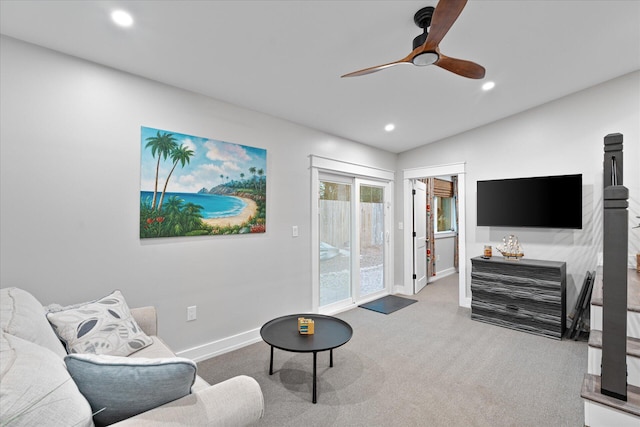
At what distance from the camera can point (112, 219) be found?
2322 millimetres

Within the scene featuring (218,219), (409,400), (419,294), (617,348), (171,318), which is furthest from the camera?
(419,294)

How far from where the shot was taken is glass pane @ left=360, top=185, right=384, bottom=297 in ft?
15.5

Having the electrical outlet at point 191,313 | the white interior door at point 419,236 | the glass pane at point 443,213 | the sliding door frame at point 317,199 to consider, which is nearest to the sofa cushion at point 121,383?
the electrical outlet at point 191,313

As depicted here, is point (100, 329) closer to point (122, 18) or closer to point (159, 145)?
point (159, 145)

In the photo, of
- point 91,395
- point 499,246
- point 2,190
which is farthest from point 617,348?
point 2,190

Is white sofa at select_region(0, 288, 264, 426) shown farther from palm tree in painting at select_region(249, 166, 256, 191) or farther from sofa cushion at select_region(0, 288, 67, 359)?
palm tree in painting at select_region(249, 166, 256, 191)

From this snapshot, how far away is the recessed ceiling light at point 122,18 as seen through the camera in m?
1.79

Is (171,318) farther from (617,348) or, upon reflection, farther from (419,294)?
(419,294)

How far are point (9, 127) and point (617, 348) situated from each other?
3.75 meters

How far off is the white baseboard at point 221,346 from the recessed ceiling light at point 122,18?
249 cm

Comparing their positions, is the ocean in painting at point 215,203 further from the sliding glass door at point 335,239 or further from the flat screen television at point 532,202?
the flat screen television at point 532,202

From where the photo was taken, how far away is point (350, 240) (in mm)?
4512

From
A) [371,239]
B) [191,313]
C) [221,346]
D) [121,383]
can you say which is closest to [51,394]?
[121,383]

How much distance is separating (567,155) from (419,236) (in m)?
2.34
